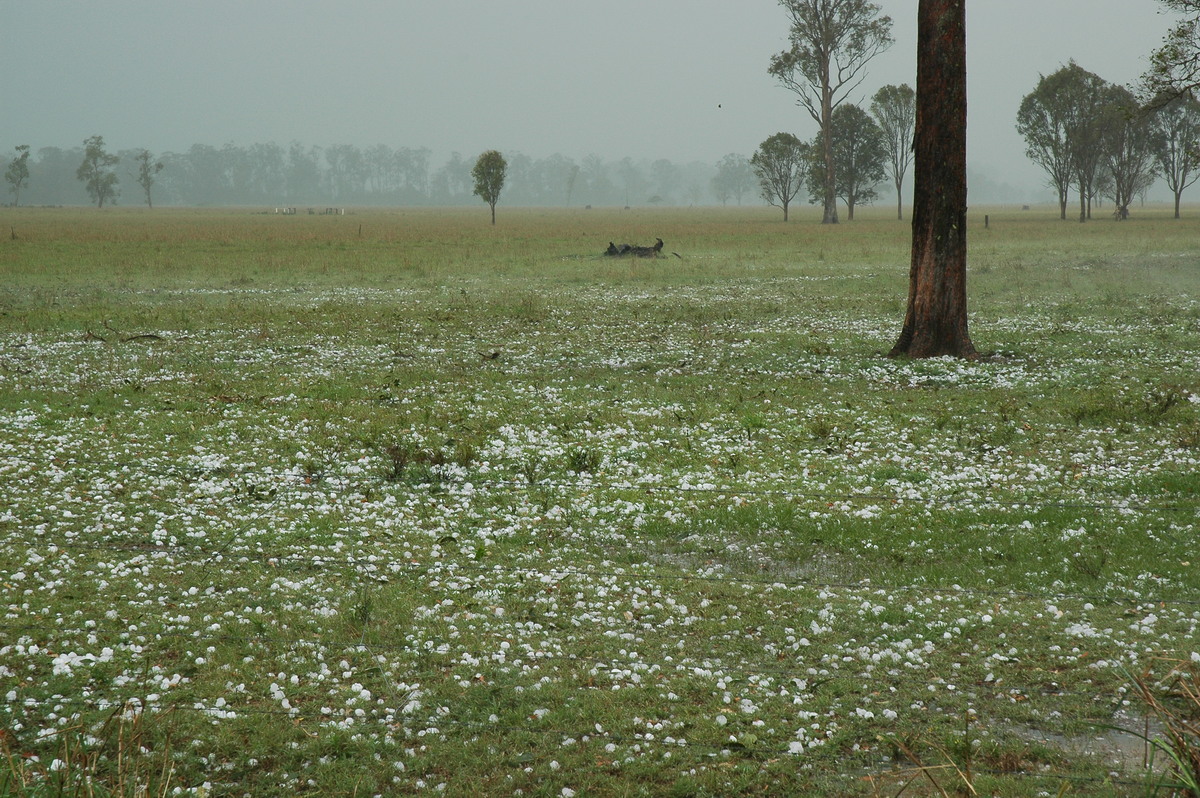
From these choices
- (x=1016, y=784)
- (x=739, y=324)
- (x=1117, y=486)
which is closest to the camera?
(x=1016, y=784)

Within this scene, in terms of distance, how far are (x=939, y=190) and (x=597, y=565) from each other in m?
10.9

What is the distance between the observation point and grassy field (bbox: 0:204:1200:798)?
189 inches

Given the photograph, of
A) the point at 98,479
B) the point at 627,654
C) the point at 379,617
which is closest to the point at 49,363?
the point at 98,479

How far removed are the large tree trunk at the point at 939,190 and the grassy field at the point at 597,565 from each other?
814mm

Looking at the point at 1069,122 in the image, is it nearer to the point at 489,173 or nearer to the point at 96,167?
the point at 489,173

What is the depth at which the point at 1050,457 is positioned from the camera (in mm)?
10336

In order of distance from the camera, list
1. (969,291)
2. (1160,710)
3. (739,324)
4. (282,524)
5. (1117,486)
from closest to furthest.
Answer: (1160,710) < (282,524) < (1117,486) < (739,324) < (969,291)

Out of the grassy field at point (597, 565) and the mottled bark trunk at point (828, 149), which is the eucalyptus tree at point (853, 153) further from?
the grassy field at point (597, 565)

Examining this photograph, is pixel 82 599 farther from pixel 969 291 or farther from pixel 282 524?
pixel 969 291

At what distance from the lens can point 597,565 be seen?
7.70 meters

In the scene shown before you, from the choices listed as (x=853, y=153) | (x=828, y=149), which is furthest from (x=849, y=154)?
(x=828, y=149)

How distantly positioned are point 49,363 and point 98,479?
8495 mm

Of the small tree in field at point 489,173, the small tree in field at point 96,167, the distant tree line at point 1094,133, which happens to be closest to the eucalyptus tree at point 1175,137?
the distant tree line at point 1094,133

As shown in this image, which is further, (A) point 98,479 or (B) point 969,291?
(B) point 969,291
